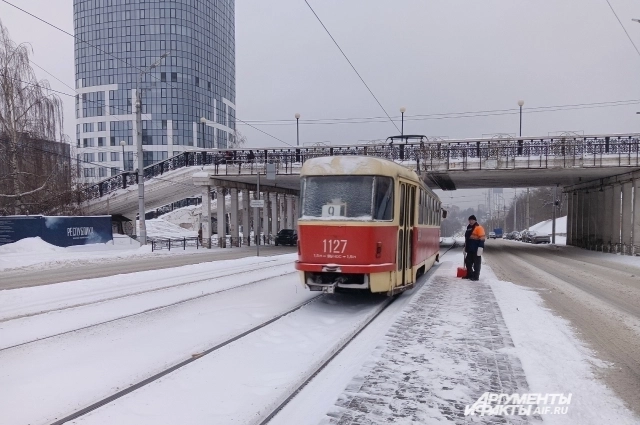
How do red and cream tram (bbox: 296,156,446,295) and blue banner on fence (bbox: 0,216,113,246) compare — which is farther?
blue banner on fence (bbox: 0,216,113,246)

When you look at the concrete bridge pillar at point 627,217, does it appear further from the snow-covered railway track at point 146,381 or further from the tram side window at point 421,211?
the snow-covered railway track at point 146,381

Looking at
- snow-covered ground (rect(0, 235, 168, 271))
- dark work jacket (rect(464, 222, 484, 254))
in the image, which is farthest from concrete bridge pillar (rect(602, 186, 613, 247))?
snow-covered ground (rect(0, 235, 168, 271))

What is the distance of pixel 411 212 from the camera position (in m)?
11.3

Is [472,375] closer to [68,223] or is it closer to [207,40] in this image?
[68,223]

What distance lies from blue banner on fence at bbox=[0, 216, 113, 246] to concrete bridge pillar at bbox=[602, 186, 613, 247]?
32.2m

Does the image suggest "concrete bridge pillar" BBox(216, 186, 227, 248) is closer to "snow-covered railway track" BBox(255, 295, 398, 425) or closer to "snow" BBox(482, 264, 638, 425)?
"snow-covered railway track" BBox(255, 295, 398, 425)

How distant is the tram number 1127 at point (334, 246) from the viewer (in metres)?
9.35

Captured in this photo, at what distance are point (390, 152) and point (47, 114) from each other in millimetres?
Result: 22648

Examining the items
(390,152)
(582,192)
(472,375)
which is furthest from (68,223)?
(582,192)

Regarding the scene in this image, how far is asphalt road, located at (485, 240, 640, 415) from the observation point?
5.86 m

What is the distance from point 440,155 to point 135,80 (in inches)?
2852

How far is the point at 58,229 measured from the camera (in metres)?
26.5

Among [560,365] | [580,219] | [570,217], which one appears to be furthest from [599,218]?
[560,365]

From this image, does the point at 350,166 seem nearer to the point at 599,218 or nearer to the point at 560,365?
the point at 560,365
